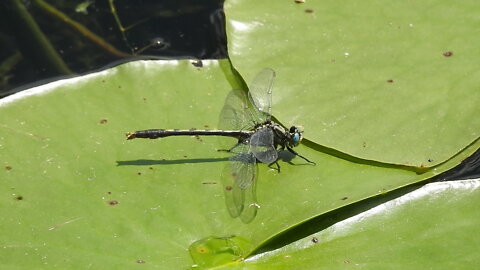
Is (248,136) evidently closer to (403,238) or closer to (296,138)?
(296,138)

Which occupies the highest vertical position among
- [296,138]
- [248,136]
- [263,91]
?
[263,91]

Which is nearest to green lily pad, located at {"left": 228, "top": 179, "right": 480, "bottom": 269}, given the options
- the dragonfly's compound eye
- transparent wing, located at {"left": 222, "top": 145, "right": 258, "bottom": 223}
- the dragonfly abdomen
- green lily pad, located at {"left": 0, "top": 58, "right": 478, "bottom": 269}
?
green lily pad, located at {"left": 0, "top": 58, "right": 478, "bottom": 269}

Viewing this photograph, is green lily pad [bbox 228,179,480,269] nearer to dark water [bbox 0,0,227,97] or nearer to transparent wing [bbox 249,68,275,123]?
transparent wing [bbox 249,68,275,123]

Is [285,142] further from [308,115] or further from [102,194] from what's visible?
[102,194]

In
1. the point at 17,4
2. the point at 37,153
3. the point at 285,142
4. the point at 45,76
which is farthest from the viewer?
the point at 17,4

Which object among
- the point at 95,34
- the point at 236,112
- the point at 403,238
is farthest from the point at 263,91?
the point at 95,34

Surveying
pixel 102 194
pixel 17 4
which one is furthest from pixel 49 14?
pixel 102 194
